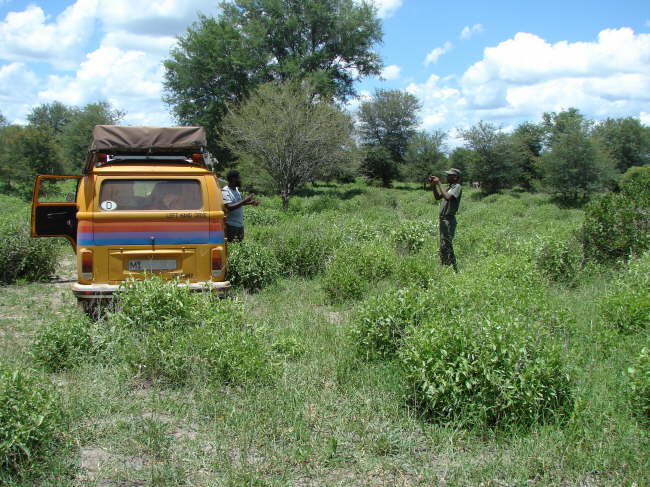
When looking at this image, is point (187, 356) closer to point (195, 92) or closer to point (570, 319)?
point (570, 319)

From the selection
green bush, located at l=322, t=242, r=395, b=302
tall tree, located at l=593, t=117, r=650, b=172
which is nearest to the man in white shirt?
green bush, located at l=322, t=242, r=395, b=302

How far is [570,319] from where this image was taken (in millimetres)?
5703

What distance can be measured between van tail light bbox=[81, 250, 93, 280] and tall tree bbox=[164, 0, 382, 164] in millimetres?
32805

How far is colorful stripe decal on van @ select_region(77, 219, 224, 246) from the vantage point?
655 cm

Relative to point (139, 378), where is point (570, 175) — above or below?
above

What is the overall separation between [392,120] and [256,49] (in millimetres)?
16679

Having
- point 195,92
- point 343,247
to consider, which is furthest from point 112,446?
point 195,92

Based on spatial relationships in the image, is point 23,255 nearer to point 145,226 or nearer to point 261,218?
point 145,226

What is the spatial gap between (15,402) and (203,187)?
394cm

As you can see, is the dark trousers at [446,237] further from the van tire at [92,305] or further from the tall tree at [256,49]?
the tall tree at [256,49]

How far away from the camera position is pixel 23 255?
995cm

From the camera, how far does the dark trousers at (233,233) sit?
9391 millimetres

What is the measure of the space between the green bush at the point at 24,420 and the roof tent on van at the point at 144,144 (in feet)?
13.6

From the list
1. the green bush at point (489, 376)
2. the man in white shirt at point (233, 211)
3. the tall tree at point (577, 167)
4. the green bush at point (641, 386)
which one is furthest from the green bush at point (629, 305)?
the tall tree at point (577, 167)
